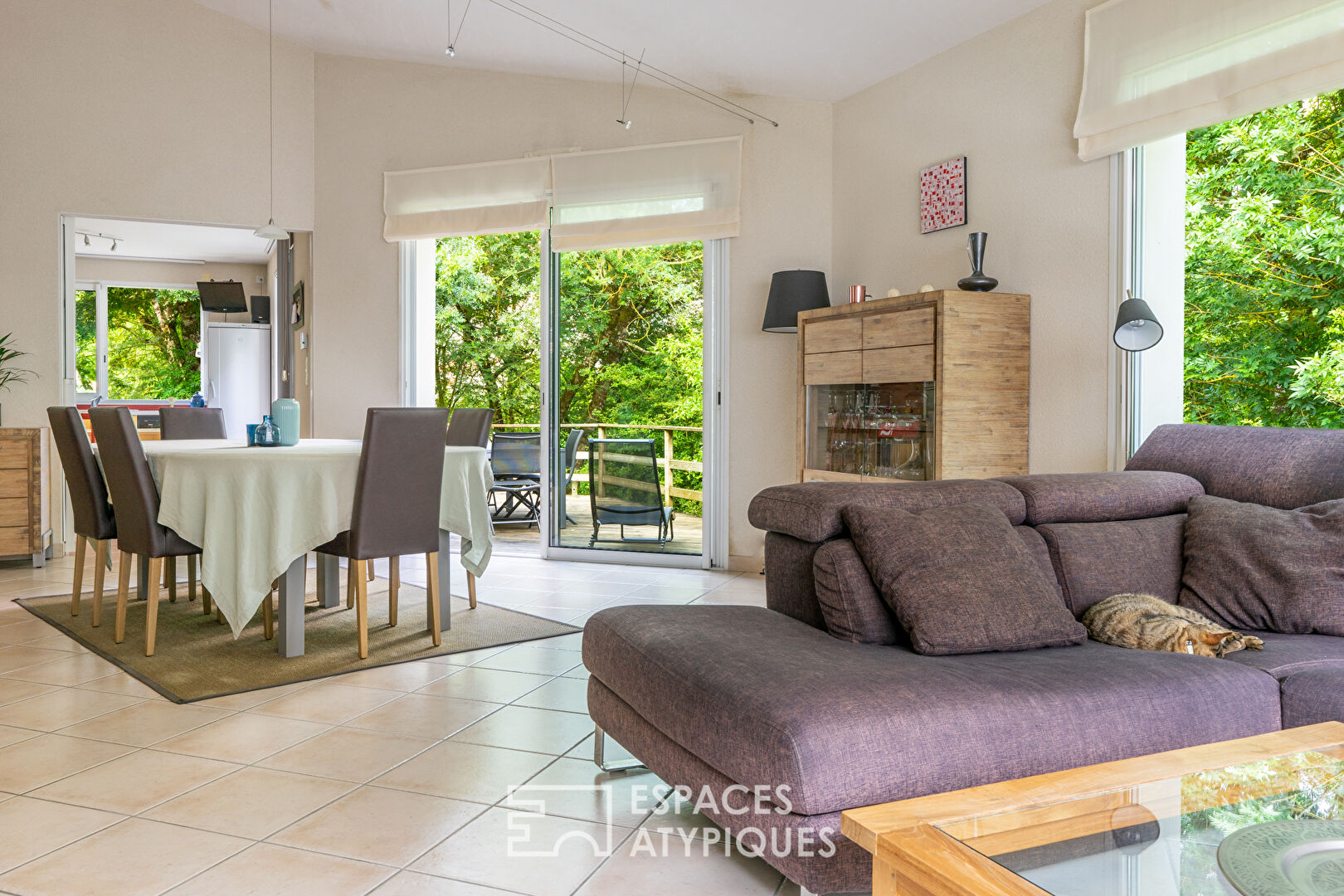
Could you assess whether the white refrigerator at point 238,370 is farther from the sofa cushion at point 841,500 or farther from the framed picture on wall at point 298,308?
the sofa cushion at point 841,500

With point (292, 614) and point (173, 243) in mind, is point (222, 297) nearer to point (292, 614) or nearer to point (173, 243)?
point (173, 243)

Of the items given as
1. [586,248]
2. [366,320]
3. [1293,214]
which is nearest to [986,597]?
[1293,214]

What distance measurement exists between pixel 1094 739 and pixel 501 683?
2.11 m

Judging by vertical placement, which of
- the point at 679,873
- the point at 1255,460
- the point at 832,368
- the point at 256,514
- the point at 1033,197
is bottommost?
the point at 679,873

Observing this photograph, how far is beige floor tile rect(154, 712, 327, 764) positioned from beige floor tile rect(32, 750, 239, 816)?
2.1 inches

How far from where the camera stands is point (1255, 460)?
9.07ft

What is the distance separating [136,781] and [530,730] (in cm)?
104

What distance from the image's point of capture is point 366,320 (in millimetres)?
6461

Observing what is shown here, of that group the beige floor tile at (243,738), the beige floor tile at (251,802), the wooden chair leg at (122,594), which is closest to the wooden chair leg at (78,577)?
the wooden chair leg at (122,594)

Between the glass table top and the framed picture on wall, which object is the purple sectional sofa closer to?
the glass table top

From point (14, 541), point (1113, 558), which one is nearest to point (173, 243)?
point (14, 541)

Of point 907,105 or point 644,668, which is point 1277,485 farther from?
point 907,105

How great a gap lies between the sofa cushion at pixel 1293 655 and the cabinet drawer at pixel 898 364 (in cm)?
200

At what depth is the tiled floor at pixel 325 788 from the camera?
193cm
